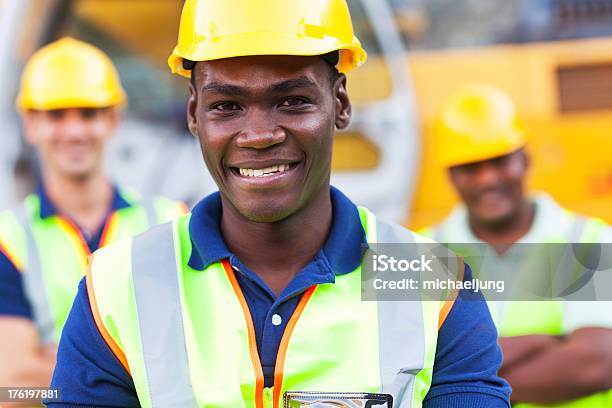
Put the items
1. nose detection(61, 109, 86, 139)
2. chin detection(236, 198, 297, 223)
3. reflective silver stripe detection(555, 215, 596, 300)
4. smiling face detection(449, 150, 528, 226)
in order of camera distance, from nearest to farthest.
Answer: chin detection(236, 198, 297, 223) < reflective silver stripe detection(555, 215, 596, 300) < smiling face detection(449, 150, 528, 226) < nose detection(61, 109, 86, 139)

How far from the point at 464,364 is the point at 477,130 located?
7.96 ft

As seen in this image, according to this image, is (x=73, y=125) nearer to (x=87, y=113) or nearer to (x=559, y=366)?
(x=87, y=113)

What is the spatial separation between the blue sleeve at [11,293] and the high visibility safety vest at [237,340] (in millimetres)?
1324

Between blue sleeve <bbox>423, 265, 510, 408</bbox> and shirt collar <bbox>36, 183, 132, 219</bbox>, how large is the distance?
206cm

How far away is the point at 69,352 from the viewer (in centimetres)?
194

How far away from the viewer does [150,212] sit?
374cm

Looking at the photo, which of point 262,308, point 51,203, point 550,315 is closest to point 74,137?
point 51,203

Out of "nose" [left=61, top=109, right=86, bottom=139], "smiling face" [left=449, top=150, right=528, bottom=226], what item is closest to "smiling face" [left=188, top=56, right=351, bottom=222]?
"smiling face" [left=449, top=150, right=528, bottom=226]

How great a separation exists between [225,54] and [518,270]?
1.59 metres

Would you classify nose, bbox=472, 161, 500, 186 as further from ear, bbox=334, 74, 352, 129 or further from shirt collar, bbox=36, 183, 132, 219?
ear, bbox=334, 74, 352, 129

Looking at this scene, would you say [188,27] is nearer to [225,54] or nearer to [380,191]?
[225,54]

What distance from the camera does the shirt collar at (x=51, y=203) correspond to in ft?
12.3

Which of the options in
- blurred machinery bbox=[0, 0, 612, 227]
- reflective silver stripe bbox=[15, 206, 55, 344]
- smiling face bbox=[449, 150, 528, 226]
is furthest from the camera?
blurred machinery bbox=[0, 0, 612, 227]

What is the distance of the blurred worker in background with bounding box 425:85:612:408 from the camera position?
9.92 ft
